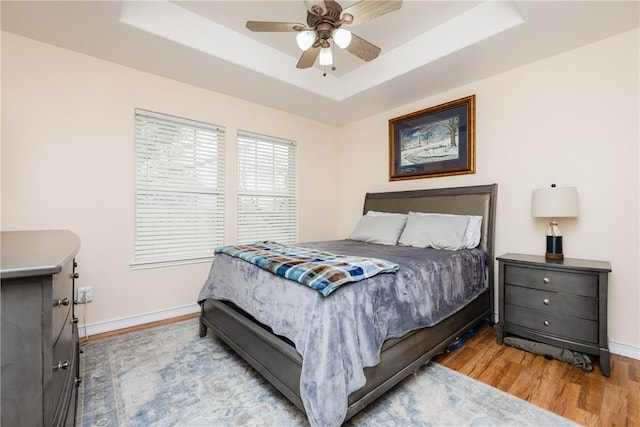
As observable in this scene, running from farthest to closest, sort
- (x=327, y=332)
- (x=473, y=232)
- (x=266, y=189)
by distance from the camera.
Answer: (x=266, y=189)
(x=473, y=232)
(x=327, y=332)

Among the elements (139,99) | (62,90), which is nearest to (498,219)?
(139,99)

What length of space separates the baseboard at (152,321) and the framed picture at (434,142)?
165 centimetres

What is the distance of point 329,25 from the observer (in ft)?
6.13

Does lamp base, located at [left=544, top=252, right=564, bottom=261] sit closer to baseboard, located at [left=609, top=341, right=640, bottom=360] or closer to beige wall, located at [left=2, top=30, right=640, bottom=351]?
beige wall, located at [left=2, top=30, right=640, bottom=351]

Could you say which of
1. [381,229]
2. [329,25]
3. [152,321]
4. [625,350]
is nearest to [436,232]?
[381,229]

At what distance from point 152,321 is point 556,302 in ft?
11.5

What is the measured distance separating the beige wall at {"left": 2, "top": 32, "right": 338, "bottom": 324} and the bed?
34.7 inches

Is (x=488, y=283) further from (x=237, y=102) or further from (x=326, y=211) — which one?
(x=237, y=102)

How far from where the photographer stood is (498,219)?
9.24ft

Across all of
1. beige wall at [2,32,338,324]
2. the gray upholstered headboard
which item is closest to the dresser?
beige wall at [2,32,338,324]

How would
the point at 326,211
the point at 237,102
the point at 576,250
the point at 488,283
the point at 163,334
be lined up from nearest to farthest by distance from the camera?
1. the point at 576,250
2. the point at 163,334
3. the point at 488,283
4. the point at 237,102
5. the point at 326,211

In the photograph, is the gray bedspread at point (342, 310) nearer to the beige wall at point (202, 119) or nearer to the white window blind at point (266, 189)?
the beige wall at point (202, 119)

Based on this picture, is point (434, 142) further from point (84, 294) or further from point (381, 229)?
point (84, 294)

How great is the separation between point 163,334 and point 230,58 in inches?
101
